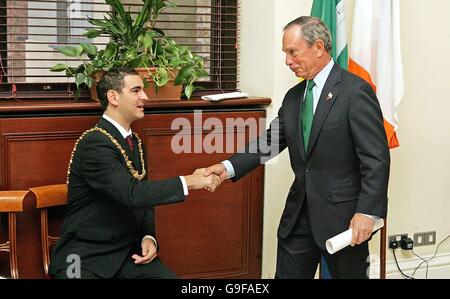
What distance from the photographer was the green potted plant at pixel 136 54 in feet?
10.5

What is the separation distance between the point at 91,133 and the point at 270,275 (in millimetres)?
1442

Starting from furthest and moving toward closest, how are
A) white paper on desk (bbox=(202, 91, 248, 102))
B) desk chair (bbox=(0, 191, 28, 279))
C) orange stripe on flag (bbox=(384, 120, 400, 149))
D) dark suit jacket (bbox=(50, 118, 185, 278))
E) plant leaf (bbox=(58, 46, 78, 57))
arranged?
orange stripe on flag (bbox=(384, 120, 400, 149)) → white paper on desk (bbox=(202, 91, 248, 102)) → plant leaf (bbox=(58, 46, 78, 57)) → desk chair (bbox=(0, 191, 28, 279)) → dark suit jacket (bbox=(50, 118, 185, 278))

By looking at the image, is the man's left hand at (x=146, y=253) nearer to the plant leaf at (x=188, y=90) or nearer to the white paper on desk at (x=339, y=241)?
the white paper on desk at (x=339, y=241)

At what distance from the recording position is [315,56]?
2.68 metres

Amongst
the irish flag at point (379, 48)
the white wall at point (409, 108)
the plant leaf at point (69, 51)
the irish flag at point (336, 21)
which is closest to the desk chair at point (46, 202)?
the plant leaf at point (69, 51)

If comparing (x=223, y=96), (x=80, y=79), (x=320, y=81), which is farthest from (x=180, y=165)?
(x=320, y=81)

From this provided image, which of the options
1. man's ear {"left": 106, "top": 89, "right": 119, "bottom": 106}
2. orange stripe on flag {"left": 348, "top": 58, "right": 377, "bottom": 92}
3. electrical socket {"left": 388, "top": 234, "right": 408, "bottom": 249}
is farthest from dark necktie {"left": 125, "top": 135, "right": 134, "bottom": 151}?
electrical socket {"left": 388, "top": 234, "right": 408, "bottom": 249}

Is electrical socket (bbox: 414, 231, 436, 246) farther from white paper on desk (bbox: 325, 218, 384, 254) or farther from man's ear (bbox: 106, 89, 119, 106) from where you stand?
man's ear (bbox: 106, 89, 119, 106)

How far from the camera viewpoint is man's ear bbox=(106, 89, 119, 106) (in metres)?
2.79

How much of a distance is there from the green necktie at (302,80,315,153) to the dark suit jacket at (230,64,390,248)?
21 mm

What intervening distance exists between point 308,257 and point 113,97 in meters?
1.04
